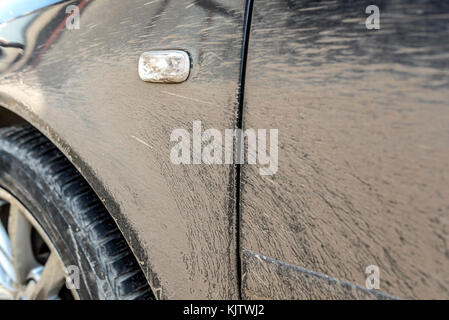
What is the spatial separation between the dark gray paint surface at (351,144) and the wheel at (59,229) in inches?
19.5

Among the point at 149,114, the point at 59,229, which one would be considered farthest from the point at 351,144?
the point at 59,229

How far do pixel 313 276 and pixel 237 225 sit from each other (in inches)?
7.5

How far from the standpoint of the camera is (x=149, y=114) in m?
0.90

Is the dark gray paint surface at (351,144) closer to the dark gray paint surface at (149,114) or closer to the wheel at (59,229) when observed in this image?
the dark gray paint surface at (149,114)

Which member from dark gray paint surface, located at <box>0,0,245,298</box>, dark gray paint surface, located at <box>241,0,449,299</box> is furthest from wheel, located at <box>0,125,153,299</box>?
dark gray paint surface, located at <box>241,0,449,299</box>

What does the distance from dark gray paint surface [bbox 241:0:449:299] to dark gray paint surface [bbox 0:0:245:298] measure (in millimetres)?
82

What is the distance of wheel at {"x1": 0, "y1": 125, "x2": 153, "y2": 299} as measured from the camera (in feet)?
3.49

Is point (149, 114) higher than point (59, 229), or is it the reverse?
point (149, 114)

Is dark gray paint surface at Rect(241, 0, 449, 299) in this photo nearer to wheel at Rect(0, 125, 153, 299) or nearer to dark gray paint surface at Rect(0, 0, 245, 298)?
dark gray paint surface at Rect(0, 0, 245, 298)

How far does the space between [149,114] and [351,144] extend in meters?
0.48

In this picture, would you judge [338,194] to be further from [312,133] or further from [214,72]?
[214,72]

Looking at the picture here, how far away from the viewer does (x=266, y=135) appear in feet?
2.40

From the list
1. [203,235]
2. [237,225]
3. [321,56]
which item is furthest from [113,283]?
[321,56]

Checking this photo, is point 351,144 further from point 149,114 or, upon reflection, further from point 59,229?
point 59,229
